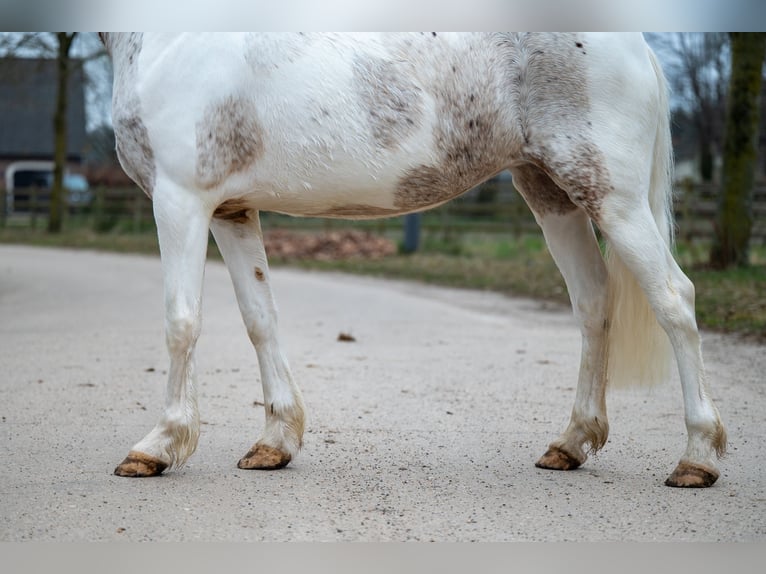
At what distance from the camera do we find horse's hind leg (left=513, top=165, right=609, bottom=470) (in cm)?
424

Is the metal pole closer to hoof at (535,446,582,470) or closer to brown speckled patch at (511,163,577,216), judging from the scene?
brown speckled patch at (511,163,577,216)

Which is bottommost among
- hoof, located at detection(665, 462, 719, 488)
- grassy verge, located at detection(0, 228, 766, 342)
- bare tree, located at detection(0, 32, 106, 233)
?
hoof, located at detection(665, 462, 719, 488)

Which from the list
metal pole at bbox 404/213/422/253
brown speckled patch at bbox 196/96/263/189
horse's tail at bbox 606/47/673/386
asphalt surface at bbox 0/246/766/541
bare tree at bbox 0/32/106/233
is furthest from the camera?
bare tree at bbox 0/32/106/233

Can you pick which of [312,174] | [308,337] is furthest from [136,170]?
[308,337]

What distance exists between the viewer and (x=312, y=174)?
3803mm

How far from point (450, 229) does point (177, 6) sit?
71.0 ft

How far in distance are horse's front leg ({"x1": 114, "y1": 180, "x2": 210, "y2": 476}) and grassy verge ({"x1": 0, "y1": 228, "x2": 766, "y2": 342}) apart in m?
6.24

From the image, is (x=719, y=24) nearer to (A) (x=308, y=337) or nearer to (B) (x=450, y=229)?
(A) (x=308, y=337)

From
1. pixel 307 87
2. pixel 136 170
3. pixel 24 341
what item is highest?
pixel 307 87

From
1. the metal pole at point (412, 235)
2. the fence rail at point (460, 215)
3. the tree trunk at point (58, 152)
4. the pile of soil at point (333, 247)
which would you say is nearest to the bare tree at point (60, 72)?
the tree trunk at point (58, 152)

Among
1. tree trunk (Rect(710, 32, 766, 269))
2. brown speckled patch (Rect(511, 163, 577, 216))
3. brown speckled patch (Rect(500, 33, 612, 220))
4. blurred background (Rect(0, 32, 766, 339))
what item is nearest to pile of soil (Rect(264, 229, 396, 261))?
blurred background (Rect(0, 32, 766, 339))

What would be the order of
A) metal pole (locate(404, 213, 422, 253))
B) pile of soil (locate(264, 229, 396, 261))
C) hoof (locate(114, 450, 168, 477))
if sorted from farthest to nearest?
metal pole (locate(404, 213, 422, 253)) → pile of soil (locate(264, 229, 396, 261)) → hoof (locate(114, 450, 168, 477))

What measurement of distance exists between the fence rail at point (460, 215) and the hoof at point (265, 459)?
11.8m

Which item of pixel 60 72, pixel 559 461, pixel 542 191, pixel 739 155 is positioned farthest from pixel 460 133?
pixel 60 72
